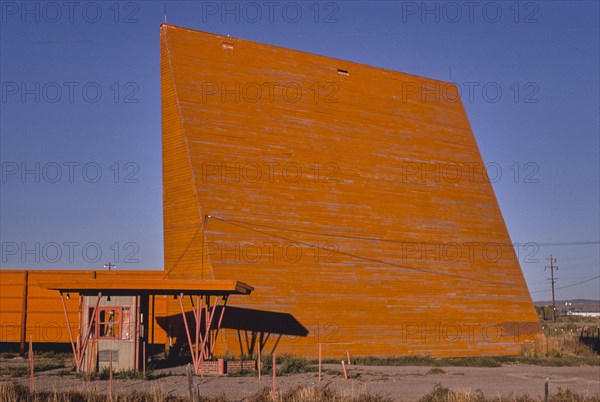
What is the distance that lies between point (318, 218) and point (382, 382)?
1072cm

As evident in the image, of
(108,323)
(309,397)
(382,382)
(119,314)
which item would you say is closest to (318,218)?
(382,382)

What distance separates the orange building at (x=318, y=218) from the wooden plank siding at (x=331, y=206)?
63 mm

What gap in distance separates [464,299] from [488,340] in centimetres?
226

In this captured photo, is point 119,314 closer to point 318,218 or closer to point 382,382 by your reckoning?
point 382,382

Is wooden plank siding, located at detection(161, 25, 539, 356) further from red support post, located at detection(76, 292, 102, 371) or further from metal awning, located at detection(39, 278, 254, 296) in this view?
red support post, located at detection(76, 292, 102, 371)

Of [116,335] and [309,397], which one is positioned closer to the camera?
[309,397]

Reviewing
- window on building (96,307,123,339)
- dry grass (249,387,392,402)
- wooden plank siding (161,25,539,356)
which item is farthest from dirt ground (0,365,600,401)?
wooden plank siding (161,25,539,356)

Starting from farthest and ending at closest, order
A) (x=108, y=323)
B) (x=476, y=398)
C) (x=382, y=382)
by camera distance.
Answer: (x=108, y=323) < (x=382, y=382) < (x=476, y=398)

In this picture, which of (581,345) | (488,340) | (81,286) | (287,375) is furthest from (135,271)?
(581,345)

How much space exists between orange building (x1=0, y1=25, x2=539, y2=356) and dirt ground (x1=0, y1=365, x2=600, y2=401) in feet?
12.5

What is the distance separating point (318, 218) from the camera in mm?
31594

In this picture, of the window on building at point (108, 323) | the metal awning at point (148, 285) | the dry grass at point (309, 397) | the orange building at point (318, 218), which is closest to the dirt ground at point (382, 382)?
the dry grass at point (309, 397)

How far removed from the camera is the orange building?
94.9ft

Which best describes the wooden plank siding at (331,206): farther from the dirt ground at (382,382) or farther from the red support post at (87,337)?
the red support post at (87,337)
